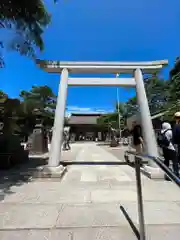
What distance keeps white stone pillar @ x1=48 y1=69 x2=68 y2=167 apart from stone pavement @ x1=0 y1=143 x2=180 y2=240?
99cm

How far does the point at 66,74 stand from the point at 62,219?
197 inches

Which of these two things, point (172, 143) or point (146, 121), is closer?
point (172, 143)

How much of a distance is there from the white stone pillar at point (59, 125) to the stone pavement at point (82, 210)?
0.99 m

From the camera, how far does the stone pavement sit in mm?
2701

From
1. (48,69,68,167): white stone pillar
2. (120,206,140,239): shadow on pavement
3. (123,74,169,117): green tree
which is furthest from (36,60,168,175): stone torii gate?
(123,74,169,117): green tree

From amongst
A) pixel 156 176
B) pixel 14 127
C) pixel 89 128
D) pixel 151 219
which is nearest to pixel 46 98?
pixel 89 128

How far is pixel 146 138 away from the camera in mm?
6586

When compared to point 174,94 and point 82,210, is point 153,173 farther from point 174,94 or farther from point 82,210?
point 174,94

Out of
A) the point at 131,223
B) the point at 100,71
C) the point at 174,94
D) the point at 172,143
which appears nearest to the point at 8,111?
the point at 100,71

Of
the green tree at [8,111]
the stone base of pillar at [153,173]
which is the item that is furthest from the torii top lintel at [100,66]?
the stone base of pillar at [153,173]

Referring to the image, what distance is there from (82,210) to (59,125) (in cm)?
353

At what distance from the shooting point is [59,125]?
6.64 meters

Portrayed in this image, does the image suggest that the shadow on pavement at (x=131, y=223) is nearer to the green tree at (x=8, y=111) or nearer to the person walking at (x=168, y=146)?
the person walking at (x=168, y=146)

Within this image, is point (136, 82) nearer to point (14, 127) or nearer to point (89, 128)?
point (14, 127)
